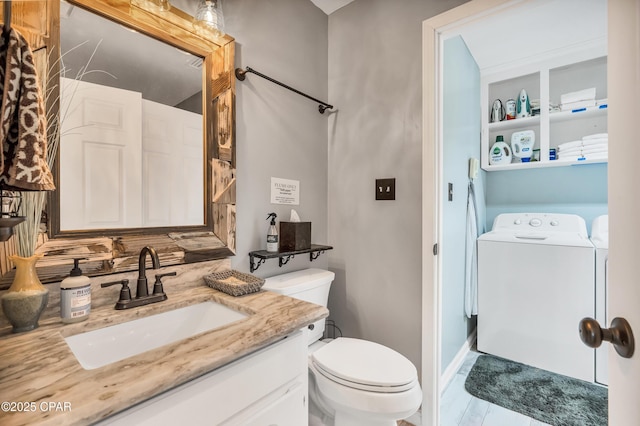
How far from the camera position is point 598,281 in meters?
1.84

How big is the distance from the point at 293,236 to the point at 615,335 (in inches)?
47.9

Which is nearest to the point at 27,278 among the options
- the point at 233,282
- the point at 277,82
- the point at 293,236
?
the point at 233,282

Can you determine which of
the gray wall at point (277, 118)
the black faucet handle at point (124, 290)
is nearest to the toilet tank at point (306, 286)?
the gray wall at point (277, 118)

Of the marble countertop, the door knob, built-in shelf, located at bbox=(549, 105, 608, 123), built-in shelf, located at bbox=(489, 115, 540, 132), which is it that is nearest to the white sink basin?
the marble countertop

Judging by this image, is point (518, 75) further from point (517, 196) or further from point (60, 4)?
Answer: point (60, 4)

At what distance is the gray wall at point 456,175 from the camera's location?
71.3 inches

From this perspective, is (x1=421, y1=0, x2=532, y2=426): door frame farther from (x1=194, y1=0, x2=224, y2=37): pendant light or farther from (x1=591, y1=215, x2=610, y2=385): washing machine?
(x1=591, y1=215, x2=610, y2=385): washing machine

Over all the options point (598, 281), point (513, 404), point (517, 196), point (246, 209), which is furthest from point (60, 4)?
point (517, 196)

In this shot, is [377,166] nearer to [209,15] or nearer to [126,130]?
[209,15]

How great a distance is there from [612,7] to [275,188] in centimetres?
134

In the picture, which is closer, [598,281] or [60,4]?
[60,4]

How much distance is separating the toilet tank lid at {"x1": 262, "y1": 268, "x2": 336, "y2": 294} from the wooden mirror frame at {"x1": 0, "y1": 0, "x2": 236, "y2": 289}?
0.28 m

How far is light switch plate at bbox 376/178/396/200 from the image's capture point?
1.64 meters

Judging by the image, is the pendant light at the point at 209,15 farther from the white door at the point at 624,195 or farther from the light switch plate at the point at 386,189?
the white door at the point at 624,195
